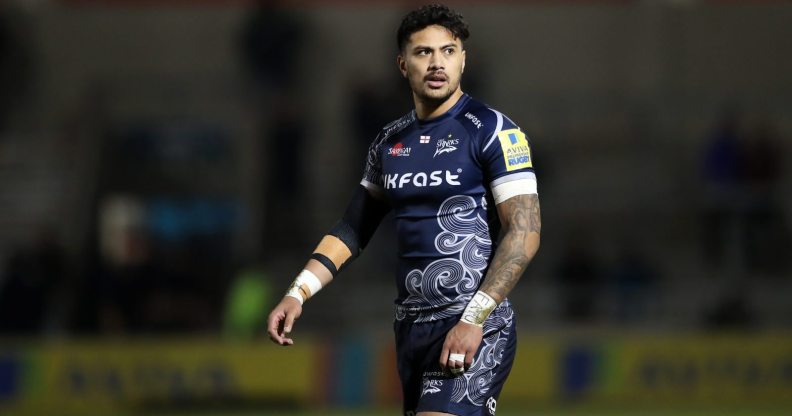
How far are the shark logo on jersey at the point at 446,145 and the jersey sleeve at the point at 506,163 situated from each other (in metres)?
0.14

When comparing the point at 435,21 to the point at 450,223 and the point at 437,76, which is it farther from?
the point at 450,223

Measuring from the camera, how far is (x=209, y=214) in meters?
20.4

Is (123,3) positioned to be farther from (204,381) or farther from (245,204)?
(204,381)

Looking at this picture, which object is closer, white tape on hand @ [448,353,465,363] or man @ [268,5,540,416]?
white tape on hand @ [448,353,465,363]

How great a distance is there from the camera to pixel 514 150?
641cm

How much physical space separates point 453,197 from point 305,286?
834 mm

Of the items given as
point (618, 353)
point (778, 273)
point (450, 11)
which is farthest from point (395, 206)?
point (778, 273)

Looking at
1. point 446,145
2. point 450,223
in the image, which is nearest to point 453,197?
point 450,223

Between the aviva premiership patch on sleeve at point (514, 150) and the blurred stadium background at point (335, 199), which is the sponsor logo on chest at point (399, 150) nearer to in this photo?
the aviva premiership patch on sleeve at point (514, 150)

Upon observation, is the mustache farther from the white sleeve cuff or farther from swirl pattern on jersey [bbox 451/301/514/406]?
swirl pattern on jersey [bbox 451/301/514/406]

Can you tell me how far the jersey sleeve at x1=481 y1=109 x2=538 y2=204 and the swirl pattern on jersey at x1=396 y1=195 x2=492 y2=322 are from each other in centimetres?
16

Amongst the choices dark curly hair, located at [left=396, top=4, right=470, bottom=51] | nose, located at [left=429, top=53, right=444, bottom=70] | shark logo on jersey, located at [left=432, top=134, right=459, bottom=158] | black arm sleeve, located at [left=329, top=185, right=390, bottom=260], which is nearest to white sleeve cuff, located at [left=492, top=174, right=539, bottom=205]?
shark logo on jersey, located at [left=432, top=134, right=459, bottom=158]

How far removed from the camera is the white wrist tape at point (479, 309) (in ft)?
20.4

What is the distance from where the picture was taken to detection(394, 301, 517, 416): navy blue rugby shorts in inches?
252
